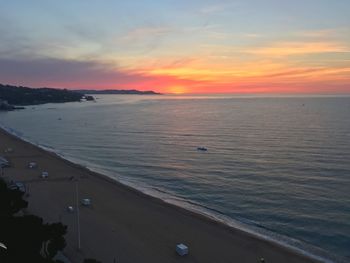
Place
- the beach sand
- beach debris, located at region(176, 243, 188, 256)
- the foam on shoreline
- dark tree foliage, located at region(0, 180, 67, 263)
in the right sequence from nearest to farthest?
dark tree foliage, located at region(0, 180, 67, 263), beach debris, located at region(176, 243, 188, 256), the beach sand, the foam on shoreline

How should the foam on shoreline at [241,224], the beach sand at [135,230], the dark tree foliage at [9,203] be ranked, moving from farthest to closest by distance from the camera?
the foam on shoreline at [241,224] → the beach sand at [135,230] → the dark tree foliage at [9,203]

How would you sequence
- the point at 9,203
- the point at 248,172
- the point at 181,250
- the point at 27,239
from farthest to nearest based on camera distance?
the point at 248,172
the point at 181,250
the point at 9,203
the point at 27,239

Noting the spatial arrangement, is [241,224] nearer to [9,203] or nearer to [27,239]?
[9,203]

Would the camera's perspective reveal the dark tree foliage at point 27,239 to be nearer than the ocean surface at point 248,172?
Yes

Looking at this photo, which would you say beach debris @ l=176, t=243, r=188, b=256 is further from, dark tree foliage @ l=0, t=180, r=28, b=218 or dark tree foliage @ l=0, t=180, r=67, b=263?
dark tree foliage @ l=0, t=180, r=67, b=263

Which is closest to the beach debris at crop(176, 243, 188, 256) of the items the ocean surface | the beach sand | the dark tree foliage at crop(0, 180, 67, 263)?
the beach sand

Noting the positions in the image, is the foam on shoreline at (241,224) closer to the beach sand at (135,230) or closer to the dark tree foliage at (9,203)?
the beach sand at (135,230)

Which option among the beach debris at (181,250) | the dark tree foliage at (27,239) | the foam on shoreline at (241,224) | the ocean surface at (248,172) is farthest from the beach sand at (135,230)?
the dark tree foliage at (27,239)

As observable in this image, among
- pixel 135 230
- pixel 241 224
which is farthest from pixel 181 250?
pixel 241 224

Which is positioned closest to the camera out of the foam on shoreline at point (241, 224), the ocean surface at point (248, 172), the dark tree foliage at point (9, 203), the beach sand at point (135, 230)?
the dark tree foliage at point (9, 203)
